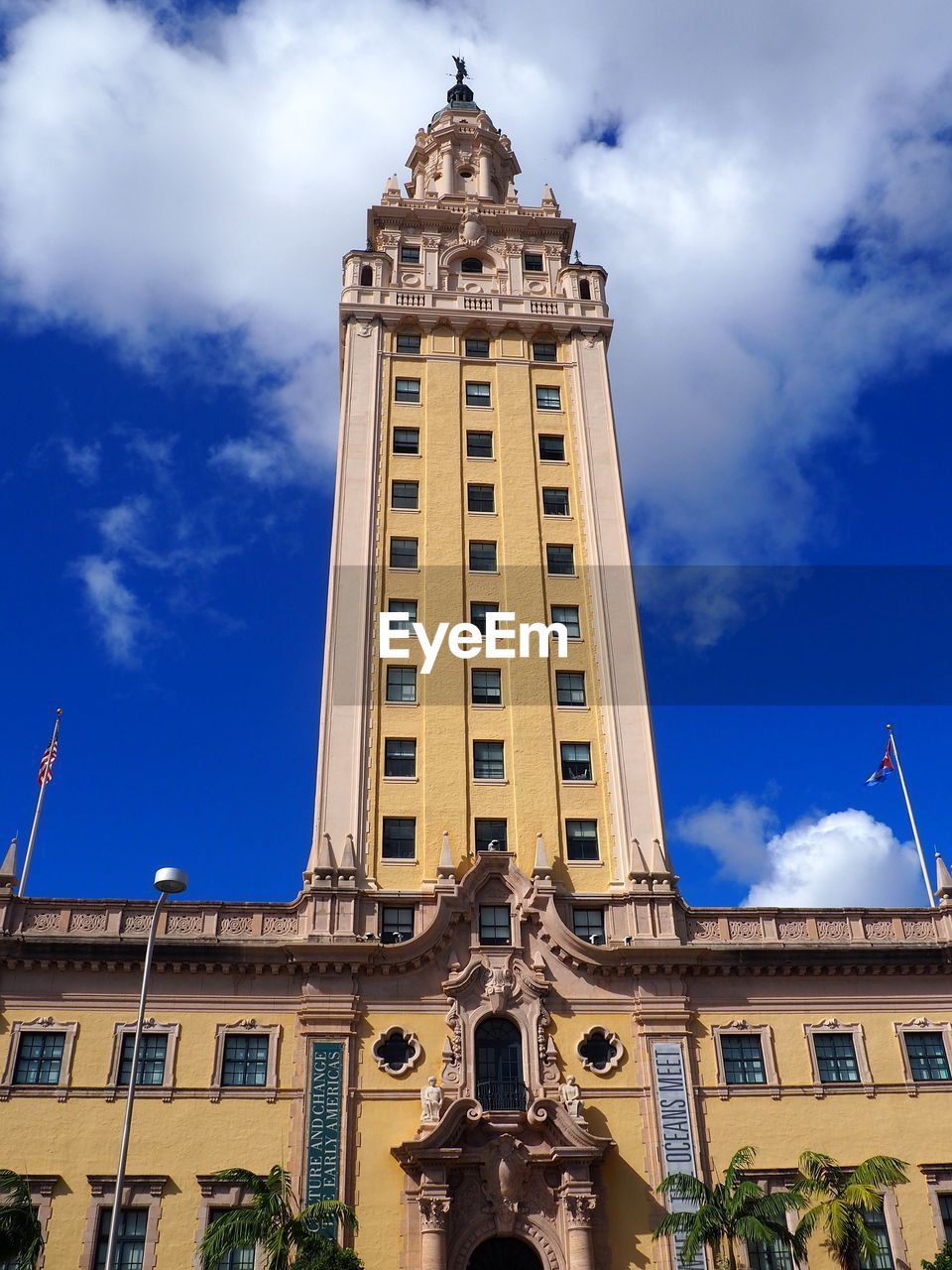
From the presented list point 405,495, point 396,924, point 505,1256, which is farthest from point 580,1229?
point 405,495

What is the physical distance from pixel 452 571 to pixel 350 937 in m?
17.4

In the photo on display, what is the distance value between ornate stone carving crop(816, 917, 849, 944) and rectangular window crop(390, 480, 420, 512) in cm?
2478

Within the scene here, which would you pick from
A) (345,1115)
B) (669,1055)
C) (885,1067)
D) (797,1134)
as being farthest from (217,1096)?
(885,1067)

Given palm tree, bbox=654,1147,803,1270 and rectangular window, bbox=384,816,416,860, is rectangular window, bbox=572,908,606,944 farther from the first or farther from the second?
palm tree, bbox=654,1147,803,1270

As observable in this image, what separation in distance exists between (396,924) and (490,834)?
204 inches

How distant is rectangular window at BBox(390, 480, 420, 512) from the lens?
5269 cm

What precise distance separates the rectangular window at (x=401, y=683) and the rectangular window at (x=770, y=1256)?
23.1 meters

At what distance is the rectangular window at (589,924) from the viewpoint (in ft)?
137

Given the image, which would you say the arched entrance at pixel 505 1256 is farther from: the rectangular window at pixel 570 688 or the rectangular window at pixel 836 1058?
the rectangular window at pixel 570 688

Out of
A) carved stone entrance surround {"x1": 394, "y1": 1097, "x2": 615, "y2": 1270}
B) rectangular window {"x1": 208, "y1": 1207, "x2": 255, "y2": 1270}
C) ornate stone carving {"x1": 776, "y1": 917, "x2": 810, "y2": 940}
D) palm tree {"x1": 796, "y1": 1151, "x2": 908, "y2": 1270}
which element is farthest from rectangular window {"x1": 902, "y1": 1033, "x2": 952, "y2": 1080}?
rectangular window {"x1": 208, "y1": 1207, "x2": 255, "y2": 1270}

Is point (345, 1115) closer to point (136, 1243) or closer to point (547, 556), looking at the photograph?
point (136, 1243)

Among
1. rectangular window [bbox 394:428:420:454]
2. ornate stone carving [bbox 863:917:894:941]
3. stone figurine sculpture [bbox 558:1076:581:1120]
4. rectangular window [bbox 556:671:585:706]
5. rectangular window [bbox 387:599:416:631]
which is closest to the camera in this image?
stone figurine sculpture [bbox 558:1076:581:1120]

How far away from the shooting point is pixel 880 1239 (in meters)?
36.9

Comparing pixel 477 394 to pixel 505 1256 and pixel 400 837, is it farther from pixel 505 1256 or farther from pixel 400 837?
pixel 505 1256
